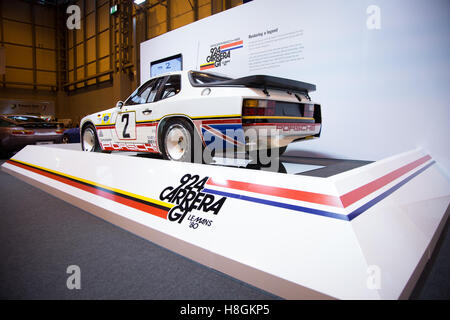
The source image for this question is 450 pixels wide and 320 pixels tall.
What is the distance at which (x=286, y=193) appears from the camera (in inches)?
47.7

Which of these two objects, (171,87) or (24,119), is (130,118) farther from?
(24,119)

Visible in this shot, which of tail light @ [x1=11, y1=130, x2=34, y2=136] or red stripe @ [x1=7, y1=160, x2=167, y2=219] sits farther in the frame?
tail light @ [x1=11, y1=130, x2=34, y2=136]

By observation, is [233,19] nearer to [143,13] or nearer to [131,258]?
[131,258]

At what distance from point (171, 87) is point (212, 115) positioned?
877 mm

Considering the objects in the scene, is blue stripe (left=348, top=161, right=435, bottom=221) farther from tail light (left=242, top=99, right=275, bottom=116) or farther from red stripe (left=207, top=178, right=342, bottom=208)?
tail light (left=242, top=99, right=275, bottom=116)

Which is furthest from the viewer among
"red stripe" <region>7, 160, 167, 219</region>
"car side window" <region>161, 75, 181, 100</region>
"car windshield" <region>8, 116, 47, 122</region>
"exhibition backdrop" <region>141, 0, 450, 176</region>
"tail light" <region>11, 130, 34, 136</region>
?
"car windshield" <region>8, 116, 47, 122</region>

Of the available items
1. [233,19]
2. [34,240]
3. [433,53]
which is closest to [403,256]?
[34,240]

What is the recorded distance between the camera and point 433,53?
342cm

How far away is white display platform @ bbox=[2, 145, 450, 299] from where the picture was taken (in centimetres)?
95

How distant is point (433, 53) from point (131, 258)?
13.8 ft

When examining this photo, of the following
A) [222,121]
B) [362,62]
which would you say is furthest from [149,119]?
[362,62]

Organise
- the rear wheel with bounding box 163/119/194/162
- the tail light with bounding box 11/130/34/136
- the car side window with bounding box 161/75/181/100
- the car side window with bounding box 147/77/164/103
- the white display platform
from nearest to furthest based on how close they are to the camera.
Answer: the white display platform < the rear wheel with bounding box 163/119/194/162 < the car side window with bounding box 161/75/181/100 < the car side window with bounding box 147/77/164/103 < the tail light with bounding box 11/130/34/136

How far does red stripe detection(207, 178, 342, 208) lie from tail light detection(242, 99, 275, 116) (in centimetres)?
84

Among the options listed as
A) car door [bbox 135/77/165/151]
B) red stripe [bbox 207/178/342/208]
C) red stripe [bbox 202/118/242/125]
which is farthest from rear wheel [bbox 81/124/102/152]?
red stripe [bbox 207/178/342/208]
